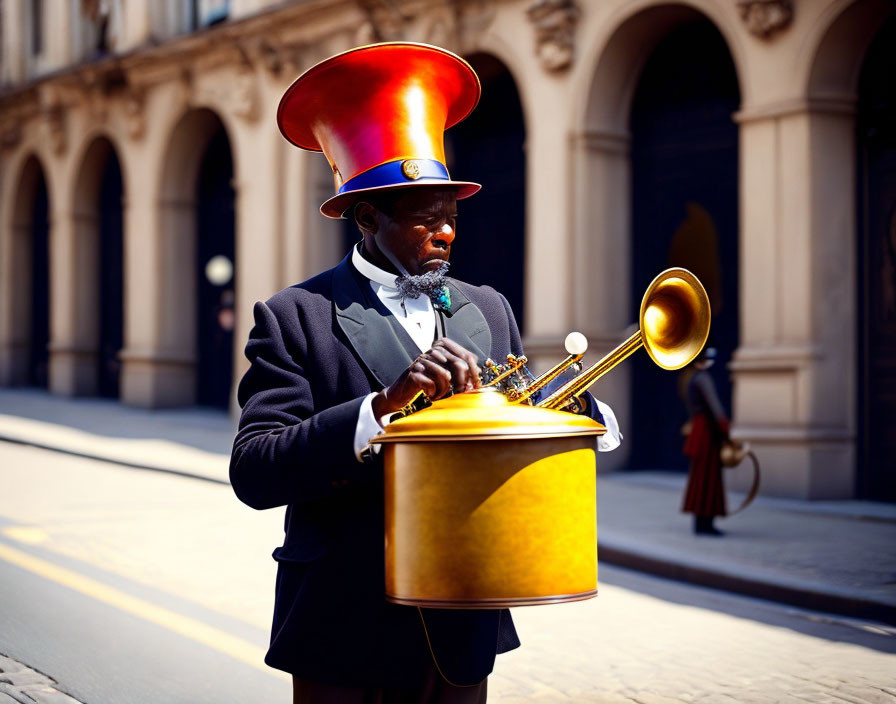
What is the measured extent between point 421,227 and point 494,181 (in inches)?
540

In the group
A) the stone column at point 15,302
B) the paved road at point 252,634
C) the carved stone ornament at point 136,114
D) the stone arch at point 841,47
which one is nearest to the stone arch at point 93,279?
the carved stone ornament at point 136,114

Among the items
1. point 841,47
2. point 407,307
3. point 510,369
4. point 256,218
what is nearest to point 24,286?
point 256,218

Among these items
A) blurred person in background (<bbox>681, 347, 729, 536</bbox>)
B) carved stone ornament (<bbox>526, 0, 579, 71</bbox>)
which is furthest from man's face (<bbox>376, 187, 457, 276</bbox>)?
carved stone ornament (<bbox>526, 0, 579, 71</bbox>)

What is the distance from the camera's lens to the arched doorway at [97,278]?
76.7ft

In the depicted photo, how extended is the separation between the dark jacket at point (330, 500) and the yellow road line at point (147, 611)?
3.25 m

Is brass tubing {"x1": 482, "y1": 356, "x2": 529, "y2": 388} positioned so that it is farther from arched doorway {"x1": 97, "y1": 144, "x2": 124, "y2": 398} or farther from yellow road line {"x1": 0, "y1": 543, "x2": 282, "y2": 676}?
arched doorway {"x1": 97, "y1": 144, "x2": 124, "y2": 398}

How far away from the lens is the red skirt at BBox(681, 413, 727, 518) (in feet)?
30.5

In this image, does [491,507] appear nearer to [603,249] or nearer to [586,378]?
[586,378]

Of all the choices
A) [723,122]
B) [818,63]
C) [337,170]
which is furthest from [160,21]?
[337,170]

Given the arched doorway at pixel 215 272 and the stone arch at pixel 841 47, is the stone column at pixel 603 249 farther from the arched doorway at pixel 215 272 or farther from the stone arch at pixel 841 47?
the arched doorway at pixel 215 272

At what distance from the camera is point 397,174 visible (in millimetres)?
2465

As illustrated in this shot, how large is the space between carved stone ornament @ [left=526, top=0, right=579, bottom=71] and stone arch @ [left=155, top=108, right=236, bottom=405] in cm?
826

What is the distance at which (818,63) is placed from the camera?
11.4 metres

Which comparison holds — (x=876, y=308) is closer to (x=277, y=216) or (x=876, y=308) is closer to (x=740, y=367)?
(x=740, y=367)
